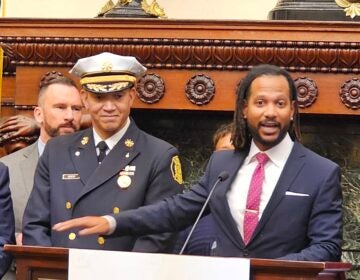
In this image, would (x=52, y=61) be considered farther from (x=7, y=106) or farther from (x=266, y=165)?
(x=266, y=165)

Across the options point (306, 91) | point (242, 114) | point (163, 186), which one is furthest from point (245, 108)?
point (306, 91)

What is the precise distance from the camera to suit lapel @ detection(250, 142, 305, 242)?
12.9ft

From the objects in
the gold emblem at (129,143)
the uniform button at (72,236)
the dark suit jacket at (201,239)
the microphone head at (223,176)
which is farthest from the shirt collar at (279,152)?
the uniform button at (72,236)

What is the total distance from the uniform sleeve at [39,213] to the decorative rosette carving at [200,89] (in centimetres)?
150

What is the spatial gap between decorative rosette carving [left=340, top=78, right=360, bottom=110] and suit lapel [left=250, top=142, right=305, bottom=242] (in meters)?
1.82

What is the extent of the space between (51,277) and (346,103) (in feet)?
8.18

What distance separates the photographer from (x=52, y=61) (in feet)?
19.9

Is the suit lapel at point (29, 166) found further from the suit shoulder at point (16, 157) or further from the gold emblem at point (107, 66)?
the gold emblem at point (107, 66)

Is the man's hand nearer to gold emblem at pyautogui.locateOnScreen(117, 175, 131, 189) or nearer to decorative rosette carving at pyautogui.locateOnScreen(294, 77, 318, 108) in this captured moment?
gold emblem at pyautogui.locateOnScreen(117, 175, 131, 189)

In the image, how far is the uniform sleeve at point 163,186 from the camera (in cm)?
435

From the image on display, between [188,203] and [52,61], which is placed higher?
[52,61]

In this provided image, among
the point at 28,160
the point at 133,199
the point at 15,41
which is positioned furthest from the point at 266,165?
the point at 15,41

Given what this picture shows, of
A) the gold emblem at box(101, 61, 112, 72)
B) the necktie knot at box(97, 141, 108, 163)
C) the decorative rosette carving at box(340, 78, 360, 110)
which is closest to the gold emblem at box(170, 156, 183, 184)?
the necktie knot at box(97, 141, 108, 163)

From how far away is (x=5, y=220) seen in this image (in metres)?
4.54
